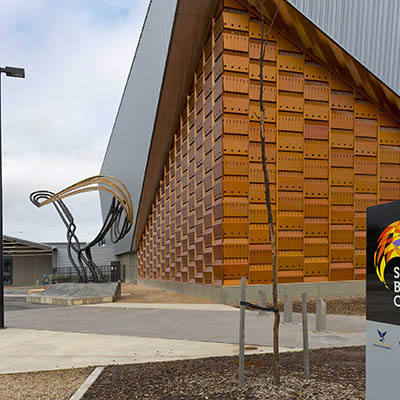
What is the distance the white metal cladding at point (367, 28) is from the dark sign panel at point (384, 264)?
1558cm

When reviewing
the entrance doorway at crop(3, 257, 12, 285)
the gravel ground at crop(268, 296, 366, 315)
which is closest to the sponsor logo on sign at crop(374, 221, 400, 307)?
the gravel ground at crop(268, 296, 366, 315)

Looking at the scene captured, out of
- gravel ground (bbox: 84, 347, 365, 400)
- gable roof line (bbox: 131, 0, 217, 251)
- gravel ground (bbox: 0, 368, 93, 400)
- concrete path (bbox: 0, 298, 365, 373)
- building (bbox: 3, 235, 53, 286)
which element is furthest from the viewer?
building (bbox: 3, 235, 53, 286)

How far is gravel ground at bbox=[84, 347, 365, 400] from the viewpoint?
237 inches

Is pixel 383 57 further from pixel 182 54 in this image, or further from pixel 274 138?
pixel 182 54

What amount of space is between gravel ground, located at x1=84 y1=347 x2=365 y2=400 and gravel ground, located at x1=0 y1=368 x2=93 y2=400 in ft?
1.14

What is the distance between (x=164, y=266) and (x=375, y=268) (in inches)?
1055

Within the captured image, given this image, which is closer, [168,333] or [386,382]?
[386,382]

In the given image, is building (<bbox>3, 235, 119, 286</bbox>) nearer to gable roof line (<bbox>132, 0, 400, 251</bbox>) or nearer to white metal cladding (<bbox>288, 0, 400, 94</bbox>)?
gable roof line (<bbox>132, 0, 400, 251</bbox>)

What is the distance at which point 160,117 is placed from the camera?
27531 millimetres

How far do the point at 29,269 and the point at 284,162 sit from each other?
1570 inches

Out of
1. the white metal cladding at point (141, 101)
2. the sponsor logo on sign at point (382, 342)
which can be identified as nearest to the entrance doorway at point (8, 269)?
Result: the white metal cladding at point (141, 101)

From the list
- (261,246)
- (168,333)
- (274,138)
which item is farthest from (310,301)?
(168,333)

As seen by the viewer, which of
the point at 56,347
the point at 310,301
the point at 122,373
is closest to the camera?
the point at 122,373

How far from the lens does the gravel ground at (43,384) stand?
642 cm
